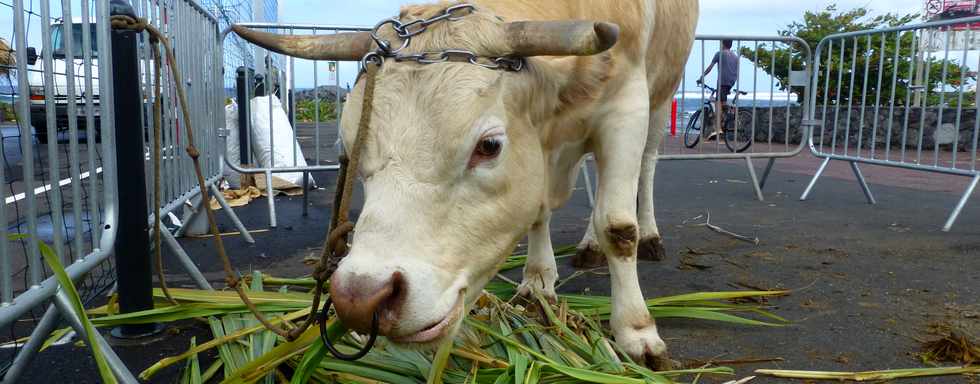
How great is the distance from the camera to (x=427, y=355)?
2.37 meters

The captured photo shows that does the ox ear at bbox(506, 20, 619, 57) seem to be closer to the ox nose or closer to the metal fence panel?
the ox nose

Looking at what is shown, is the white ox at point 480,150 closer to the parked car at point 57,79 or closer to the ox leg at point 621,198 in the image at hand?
the ox leg at point 621,198

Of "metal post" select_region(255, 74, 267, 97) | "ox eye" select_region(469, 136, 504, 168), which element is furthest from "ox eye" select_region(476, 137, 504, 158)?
"metal post" select_region(255, 74, 267, 97)

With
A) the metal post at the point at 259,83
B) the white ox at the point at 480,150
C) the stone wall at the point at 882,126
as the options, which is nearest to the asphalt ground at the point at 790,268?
the white ox at the point at 480,150

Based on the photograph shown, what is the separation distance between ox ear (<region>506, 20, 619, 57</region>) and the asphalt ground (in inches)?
48.1

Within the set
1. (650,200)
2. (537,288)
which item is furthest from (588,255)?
(537,288)

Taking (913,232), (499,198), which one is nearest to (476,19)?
(499,198)

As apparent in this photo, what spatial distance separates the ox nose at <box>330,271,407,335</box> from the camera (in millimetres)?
1607

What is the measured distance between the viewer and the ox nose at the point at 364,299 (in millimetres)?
1607

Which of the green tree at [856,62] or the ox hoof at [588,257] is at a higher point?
the green tree at [856,62]

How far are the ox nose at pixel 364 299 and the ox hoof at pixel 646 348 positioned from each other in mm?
1164

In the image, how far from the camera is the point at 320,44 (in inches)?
96.3

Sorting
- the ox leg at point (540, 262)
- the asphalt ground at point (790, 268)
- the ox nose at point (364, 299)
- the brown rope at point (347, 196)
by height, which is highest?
the brown rope at point (347, 196)

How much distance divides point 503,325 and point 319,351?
2.45 feet
